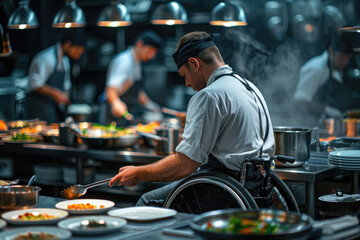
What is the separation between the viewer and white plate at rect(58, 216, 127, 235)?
2.13 metres

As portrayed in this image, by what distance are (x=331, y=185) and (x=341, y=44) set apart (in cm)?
254

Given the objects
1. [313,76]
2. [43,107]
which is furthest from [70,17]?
[313,76]

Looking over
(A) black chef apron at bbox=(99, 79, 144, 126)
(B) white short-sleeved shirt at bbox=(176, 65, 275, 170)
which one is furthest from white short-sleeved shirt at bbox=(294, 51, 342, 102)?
(B) white short-sleeved shirt at bbox=(176, 65, 275, 170)

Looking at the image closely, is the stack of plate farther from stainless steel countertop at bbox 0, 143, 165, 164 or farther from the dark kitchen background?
the dark kitchen background

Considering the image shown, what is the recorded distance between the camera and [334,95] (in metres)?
6.45

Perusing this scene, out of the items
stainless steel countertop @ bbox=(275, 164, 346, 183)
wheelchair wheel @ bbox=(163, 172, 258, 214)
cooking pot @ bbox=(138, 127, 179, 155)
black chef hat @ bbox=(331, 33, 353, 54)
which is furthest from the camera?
black chef hat @ bbox=(331, 33, 353, 54)

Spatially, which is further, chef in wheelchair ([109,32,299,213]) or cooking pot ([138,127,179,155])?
cooking pot ([138,127,179,155])

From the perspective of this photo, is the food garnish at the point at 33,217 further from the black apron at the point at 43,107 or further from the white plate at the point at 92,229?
the black apron at the point at 43,107

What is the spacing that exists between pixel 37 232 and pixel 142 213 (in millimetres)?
521

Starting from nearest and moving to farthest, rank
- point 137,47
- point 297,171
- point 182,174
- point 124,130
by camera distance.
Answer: point 182,174 → point 297,171 → point 124,130 → point 137,47

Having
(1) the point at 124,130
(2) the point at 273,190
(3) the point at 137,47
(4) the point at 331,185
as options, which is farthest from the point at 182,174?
(3) the point at 137,47

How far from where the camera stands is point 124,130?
17.8 feet

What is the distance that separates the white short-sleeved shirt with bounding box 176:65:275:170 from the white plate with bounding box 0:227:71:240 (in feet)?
3.40

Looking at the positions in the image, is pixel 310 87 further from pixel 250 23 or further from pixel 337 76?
pixel 250 23
